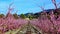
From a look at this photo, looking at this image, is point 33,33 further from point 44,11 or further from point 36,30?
point 44,11

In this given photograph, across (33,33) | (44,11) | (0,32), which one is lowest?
(33,33)

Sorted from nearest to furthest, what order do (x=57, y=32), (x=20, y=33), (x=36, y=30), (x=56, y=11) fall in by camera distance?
(x=56, y=11), (x=57, y=32), (x=20, y=33), (x=36, y=30)

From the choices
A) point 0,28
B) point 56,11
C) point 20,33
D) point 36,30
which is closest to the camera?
point 56,11

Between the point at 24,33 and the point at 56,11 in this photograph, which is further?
the point at 24,33

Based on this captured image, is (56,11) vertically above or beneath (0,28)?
above

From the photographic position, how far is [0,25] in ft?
29.8

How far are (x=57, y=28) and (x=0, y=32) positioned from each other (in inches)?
83.5

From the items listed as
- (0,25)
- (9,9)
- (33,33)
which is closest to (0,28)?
(0,25)

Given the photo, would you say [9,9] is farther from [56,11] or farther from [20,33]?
[20,33]

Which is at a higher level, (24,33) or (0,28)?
(0,28)

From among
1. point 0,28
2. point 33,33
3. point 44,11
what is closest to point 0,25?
point 0,28

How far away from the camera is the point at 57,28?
938cm

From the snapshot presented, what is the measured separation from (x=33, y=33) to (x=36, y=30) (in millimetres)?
389

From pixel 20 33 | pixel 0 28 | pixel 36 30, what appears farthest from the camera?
pixel 36 30
